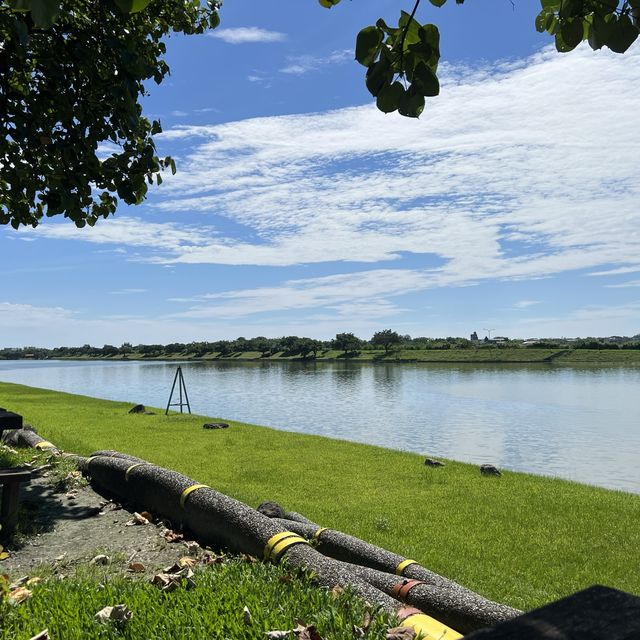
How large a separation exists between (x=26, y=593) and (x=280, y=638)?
2.53 m

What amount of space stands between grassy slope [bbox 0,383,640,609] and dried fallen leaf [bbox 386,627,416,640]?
3.36 metres

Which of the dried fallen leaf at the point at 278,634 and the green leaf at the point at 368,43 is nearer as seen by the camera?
the green leaf at the point at 368,43

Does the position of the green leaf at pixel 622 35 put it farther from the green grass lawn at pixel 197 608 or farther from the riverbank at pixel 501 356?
the riverbank at pixel 501 356

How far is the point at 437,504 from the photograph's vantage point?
12.0 m

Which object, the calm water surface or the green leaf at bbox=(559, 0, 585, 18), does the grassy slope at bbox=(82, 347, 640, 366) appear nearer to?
the calm water surface

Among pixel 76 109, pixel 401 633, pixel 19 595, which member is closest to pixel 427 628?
pixel 401 633

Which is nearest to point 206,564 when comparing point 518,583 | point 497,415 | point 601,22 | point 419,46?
point 518,583

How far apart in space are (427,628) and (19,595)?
354 cm

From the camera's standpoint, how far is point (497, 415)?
112 feet

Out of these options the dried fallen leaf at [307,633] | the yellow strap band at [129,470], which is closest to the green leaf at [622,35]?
the dried fallen leaf at [307,633]

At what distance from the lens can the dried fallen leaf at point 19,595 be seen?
482 cm

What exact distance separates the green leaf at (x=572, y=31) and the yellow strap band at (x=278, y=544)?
521 cm

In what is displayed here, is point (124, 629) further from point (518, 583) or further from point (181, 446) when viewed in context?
point (181, 446)

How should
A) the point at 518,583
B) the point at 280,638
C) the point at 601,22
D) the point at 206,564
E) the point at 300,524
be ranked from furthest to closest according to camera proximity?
the point at 300,524 < the point at 518,583 < the point at 206,564 < the point at 280,638 < the point at 601,22
